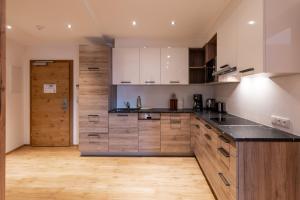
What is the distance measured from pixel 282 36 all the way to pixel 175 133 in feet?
9.84

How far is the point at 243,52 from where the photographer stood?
242 cm

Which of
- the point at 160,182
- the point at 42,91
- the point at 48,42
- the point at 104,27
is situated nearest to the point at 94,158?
the point at 160,182

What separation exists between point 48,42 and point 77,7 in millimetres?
2287

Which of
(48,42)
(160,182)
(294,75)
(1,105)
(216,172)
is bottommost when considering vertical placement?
(160,182)

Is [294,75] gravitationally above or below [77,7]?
below

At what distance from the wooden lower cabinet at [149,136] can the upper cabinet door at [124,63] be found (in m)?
0.98

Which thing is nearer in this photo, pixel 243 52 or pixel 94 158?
pixel 243 52

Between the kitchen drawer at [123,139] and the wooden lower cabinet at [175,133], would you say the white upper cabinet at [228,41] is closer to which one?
the wooden lower cabinet at [175,133]

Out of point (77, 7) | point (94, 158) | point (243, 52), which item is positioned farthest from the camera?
point (94, 158)

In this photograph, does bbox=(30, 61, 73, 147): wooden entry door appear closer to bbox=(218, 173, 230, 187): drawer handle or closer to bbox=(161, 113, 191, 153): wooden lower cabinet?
bbox=(161, 113, 191, 153): wooden lower cabinet

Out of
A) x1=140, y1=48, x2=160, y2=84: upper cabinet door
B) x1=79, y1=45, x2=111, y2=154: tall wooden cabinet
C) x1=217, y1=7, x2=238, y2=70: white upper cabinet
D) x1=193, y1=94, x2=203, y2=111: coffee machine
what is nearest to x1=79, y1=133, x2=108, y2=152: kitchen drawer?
x1=79, y1=45, x2=111, y2=154: tall wooden cabinet

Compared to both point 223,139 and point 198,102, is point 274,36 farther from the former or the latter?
point 198,102

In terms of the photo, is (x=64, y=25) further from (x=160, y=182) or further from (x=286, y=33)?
(x=286, y=33)

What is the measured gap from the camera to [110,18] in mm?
3730
